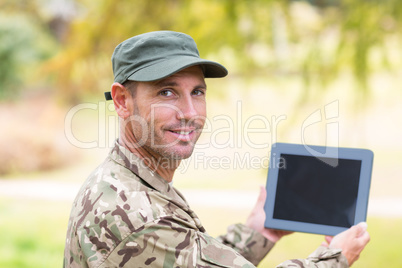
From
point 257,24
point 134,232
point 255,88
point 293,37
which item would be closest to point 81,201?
point 134,232

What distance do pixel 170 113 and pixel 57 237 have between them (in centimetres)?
390

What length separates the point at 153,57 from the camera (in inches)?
49.9

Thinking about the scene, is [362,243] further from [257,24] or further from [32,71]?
[32,71]

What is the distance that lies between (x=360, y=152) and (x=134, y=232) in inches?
28.6

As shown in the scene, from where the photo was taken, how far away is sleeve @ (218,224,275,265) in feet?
5.32

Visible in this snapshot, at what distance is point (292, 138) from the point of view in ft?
19.9

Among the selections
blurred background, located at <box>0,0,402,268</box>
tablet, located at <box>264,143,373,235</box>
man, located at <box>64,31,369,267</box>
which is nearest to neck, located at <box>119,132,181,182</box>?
man, located at <box>64,31,369,267</box>

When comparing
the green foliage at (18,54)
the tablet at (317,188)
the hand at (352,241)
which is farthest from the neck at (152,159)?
the green foliage at (18,54)

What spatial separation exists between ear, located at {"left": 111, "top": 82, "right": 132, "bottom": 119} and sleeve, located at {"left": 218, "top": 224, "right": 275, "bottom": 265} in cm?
57

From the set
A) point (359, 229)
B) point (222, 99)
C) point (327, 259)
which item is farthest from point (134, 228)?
point (222, 99)

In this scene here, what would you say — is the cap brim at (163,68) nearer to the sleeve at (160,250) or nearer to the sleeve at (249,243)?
the sleeve at (160,250)

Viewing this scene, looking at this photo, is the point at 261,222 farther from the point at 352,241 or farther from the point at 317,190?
the point at 352,241

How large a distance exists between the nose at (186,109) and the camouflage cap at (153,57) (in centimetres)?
10

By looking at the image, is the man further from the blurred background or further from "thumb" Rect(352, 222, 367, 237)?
the blurred background
